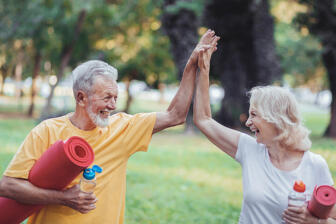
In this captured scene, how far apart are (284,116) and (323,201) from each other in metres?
0.60

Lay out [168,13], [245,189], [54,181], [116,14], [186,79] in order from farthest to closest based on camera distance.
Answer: [116,14]
[168,13]
[186,79]
[245,189]
[54,181]

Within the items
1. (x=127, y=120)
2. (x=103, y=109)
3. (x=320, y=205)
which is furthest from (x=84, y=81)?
(x=320, y=205)

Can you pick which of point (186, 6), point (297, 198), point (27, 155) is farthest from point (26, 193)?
point (186, 6)

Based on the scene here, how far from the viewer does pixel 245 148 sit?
2676 mm

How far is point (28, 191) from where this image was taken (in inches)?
91.3

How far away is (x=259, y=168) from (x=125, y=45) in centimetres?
2274

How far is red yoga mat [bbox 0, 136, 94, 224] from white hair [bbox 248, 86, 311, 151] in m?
1.09

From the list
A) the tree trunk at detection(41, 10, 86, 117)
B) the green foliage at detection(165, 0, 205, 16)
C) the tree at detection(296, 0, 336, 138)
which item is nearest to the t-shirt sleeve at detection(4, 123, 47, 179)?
the green foliage at detection(165, 0, 205, 16)

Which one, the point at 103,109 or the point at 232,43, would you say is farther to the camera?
the point at 232,43

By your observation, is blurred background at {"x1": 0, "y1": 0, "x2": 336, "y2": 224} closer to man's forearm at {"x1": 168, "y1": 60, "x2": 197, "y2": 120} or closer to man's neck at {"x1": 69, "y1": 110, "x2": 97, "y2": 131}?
man's forearm at {"x1": 168, "y1": 60, "x2": 197, "y2": 120}

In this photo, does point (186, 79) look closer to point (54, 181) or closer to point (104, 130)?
point (104, 130)

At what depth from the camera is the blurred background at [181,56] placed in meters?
7.61

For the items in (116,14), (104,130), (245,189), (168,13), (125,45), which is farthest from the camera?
(125,45)

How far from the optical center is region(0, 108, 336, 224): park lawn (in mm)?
6156
